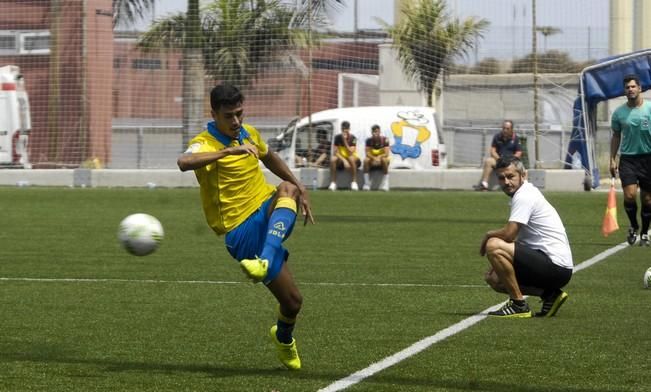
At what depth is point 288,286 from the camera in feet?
26.4

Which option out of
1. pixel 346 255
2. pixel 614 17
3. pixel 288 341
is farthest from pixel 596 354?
pixel 614 17

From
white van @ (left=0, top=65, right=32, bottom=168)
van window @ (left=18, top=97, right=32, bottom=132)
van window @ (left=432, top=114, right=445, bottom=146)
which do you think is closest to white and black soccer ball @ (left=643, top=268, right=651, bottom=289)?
van window @ (left=432, top=114, right=445, bottom=146)

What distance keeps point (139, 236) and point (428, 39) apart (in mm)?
27189

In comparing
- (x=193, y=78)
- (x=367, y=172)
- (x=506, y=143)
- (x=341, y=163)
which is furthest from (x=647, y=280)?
(x=193, y=78)

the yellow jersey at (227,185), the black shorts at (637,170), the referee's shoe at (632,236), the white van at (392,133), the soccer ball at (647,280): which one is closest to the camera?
the yellow jersey at (227,185)

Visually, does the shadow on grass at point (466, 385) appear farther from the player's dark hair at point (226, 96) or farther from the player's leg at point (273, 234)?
the player's dark hair at point (226, 96)

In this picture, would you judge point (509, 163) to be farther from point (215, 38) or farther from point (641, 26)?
point (215, 38)

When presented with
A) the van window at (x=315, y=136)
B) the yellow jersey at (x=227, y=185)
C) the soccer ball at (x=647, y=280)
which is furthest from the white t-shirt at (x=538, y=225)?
the van window at (x=315, y=136)

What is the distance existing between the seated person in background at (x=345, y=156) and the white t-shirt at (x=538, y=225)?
20527 mm

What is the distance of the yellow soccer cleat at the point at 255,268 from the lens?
7.57 metres

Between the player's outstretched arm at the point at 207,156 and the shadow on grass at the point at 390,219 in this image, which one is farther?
the shadow on grass at the point at 390,219

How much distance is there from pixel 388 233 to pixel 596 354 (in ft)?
36.6

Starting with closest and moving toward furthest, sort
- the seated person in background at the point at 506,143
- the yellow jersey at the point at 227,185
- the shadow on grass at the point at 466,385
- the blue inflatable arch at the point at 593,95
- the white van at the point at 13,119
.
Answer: the shadow on grass at the point at 466,385, the yellow jersey at the point at 227,185, the seated person in background at the point at 506,143, the blue inflatable arch at the point at 593,95, the white van at the point at 13,119

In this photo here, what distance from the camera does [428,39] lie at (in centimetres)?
3538
